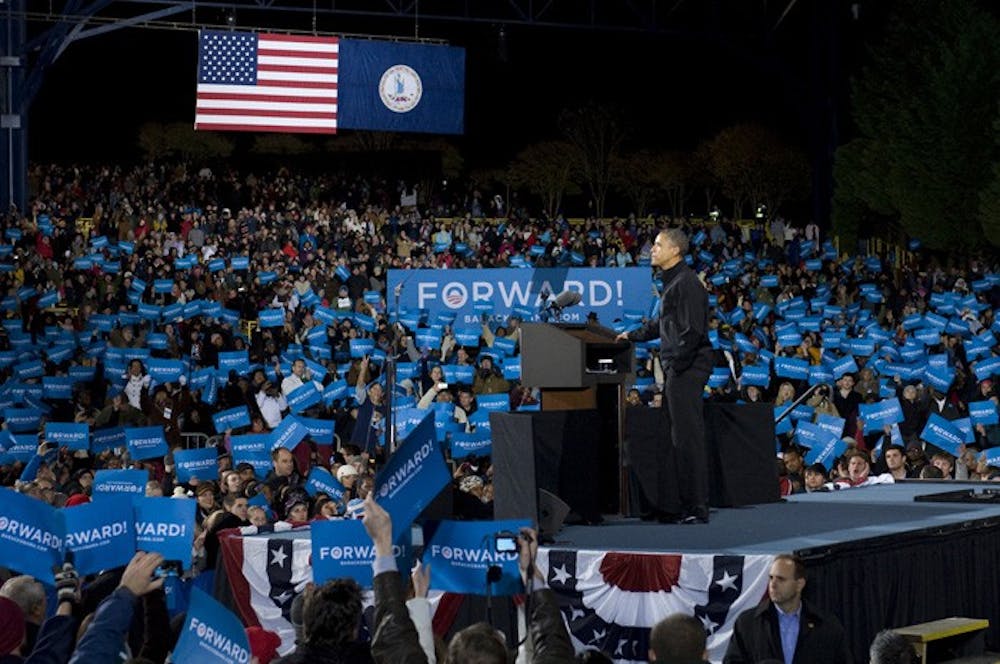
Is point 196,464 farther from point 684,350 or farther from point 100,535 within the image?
point 100,535

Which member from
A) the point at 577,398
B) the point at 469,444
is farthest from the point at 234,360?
the point at 577,398

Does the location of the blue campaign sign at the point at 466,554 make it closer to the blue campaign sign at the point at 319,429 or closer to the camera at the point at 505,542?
the camera at the point at 505,542

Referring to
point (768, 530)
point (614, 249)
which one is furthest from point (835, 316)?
point (768, 530)

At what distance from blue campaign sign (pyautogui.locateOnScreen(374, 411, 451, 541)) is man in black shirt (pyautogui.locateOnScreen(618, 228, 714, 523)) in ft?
→ 10.7

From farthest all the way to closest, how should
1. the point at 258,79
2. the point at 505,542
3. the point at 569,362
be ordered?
the point at 258,79 → the point at 569,362 → the point at 505,542

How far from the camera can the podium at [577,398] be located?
10273 millimetres

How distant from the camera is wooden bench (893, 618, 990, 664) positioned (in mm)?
9102

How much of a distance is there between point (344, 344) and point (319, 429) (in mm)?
5533

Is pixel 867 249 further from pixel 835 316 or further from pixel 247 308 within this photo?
pixel 247 308

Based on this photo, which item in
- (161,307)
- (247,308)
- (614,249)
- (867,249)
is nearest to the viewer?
(161,307)

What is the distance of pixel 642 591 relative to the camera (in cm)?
938

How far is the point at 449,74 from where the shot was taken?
106ft

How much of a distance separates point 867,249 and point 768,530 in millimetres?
29853

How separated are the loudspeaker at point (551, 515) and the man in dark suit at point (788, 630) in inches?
70.7
